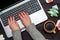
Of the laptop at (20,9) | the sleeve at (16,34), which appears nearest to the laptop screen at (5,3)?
the laptop at (20,9)

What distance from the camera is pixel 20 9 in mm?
1445

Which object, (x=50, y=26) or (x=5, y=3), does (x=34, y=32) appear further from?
(x=5, y=3)

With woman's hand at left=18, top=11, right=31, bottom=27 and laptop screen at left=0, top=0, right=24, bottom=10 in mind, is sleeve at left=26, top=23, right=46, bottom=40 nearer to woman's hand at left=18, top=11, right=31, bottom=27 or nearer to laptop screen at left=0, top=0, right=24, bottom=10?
woman's hand at left=18, top=11, right=31, bottom=27

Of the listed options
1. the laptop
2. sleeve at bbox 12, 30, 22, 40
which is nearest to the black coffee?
the laptop

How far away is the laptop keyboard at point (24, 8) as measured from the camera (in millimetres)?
1438

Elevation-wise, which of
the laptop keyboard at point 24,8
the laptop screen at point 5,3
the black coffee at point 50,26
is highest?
the laptop screen at point 5,3

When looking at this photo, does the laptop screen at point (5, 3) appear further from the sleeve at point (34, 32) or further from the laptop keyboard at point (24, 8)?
the sleeve at point (34, 32)

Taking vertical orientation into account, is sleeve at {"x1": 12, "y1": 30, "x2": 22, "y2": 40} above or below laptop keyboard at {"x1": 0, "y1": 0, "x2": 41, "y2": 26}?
below

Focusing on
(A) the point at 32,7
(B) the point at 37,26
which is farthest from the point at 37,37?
(A) the point at 32,7

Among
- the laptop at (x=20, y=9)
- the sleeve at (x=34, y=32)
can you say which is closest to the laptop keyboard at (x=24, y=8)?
the laptop at (x=20, y=9)

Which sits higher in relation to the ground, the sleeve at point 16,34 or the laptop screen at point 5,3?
the laptop screen at point 5,3

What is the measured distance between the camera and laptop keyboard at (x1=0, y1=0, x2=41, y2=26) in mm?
1438

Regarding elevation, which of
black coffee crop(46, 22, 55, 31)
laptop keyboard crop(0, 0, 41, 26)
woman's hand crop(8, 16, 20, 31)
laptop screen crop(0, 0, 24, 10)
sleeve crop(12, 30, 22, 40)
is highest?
laptop screen crop(0, 0, 24, 10)

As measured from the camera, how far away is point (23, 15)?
4.62 ft
